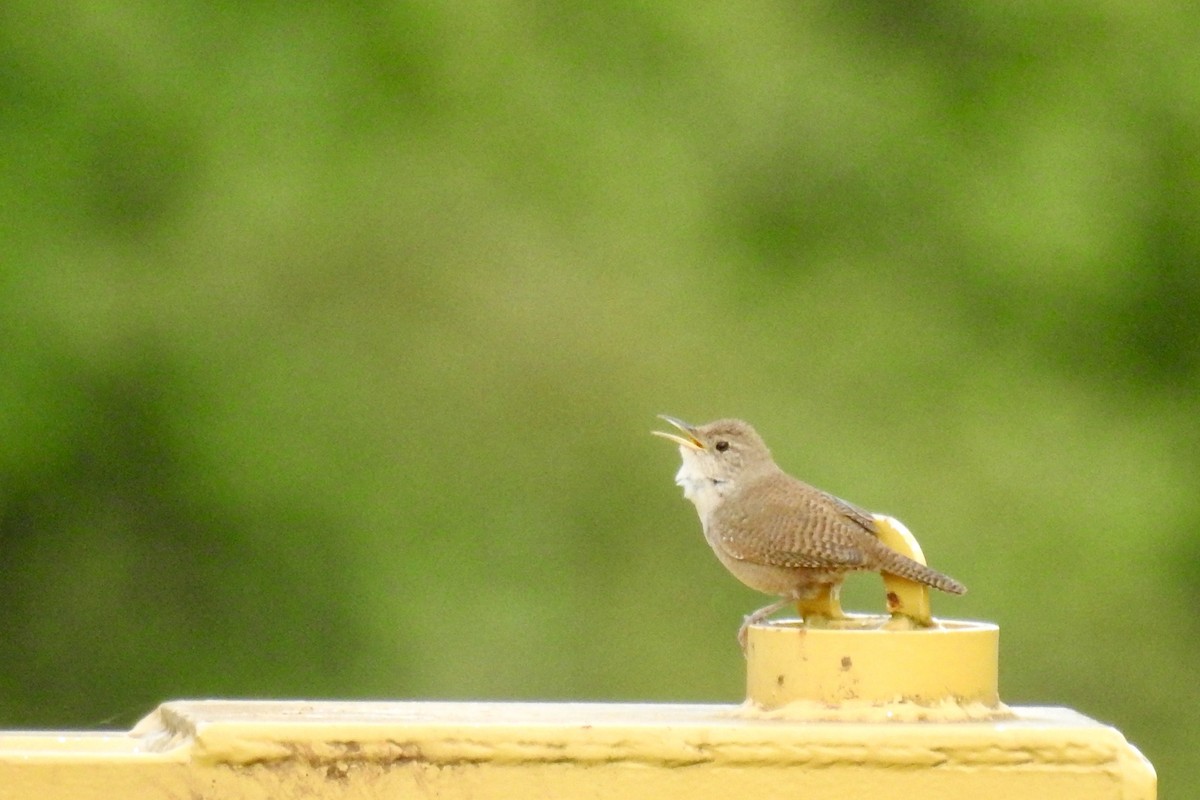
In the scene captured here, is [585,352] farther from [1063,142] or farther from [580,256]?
[1063,142]

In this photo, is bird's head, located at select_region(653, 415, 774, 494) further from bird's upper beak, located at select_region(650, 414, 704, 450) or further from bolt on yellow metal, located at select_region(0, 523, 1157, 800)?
bolt on yellow metal, located at select_region(0, 523, 1157, 800)

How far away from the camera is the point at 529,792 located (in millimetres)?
2736

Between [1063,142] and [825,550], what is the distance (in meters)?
7.13

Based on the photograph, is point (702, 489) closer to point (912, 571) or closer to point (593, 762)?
point (912, 571)

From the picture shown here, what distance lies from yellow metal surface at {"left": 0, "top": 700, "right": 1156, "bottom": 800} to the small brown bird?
1.58 ft

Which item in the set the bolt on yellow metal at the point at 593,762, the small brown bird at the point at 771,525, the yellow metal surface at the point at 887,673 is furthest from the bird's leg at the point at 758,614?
the bolt on yellow metal at the point at 593,762

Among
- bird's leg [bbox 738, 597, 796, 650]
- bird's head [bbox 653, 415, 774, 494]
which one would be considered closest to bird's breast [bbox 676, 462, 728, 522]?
bird's head [bbox 653, 415, 774, 494]

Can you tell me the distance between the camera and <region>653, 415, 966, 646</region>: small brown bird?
3.76 meters

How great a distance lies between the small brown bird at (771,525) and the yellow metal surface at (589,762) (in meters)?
0.48

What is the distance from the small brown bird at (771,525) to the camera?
12.3 feet

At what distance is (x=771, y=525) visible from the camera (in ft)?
13.6

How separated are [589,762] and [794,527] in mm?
1409

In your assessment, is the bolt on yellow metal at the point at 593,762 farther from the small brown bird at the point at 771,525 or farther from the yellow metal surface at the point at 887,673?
the small brown bird at the point at 771,525

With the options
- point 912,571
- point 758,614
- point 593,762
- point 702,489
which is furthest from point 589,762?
point 702,489
